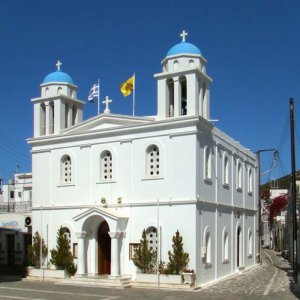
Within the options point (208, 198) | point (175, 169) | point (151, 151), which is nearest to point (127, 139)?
point (151, 151)

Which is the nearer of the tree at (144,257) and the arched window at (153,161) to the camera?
the tree at (144,257)

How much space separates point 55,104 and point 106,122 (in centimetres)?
412

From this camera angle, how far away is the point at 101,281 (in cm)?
2564

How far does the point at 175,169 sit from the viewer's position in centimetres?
2577

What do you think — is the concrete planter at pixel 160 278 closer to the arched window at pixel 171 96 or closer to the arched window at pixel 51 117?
the arched window at pixel 171 96

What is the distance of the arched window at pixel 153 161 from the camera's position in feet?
87.4

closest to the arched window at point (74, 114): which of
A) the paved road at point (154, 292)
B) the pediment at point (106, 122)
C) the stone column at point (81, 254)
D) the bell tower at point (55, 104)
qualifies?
the bell tower at point (55, 104)

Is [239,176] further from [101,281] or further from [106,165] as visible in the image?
[101,281]

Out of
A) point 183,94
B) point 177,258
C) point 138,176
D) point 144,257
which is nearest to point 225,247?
point 177,258

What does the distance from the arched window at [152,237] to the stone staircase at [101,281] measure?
1.97 metres

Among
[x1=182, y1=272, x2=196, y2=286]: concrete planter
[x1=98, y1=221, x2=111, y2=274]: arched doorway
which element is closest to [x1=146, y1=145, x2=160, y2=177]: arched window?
[x1=98, y1=221, x2=111, y2=274]: arched doorway

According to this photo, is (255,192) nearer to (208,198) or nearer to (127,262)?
(208,198)

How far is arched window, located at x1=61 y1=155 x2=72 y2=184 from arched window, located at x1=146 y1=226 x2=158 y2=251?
5965 mm

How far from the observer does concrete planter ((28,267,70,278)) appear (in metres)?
27.6
